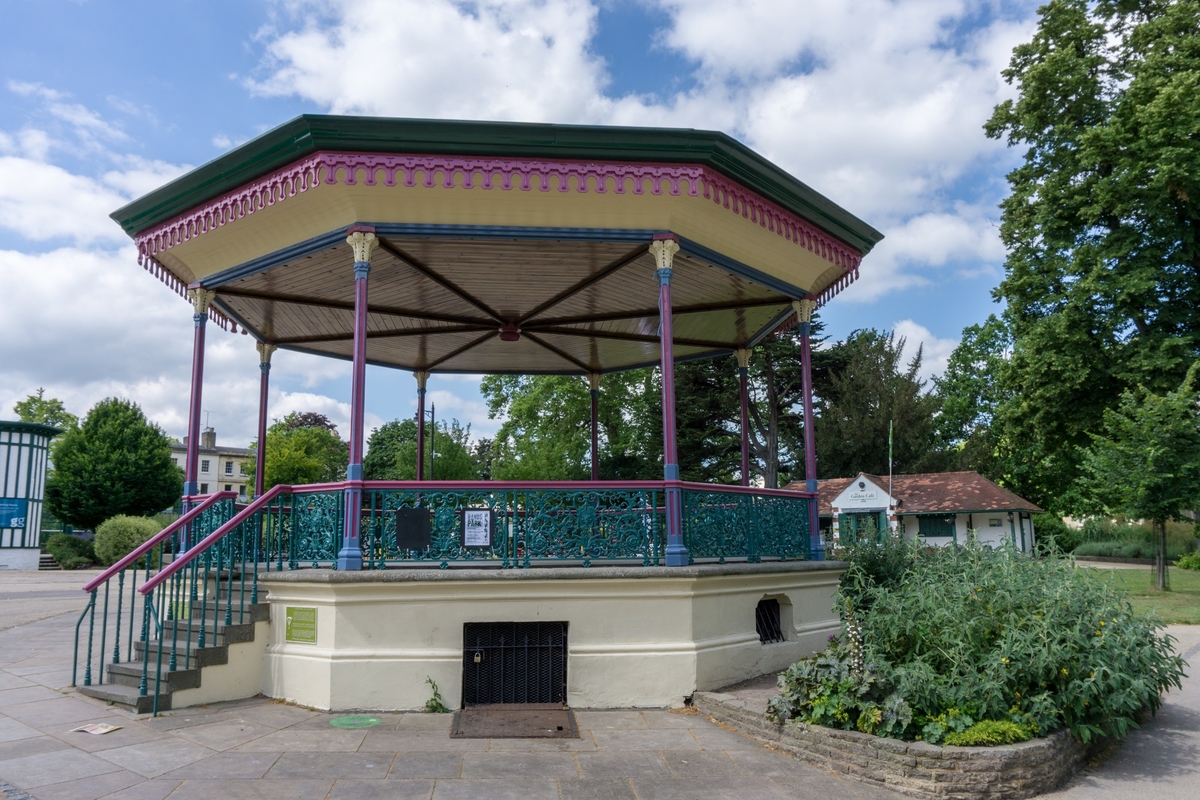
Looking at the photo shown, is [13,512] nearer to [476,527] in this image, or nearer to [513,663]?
[476,527]

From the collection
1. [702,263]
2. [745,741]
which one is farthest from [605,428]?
[745,741]

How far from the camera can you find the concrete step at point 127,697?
273 inches

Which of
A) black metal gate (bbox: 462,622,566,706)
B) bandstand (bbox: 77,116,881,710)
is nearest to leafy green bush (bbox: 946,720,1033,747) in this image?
bandstand (bbox: 77,116,881,710)

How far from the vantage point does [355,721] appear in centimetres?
691

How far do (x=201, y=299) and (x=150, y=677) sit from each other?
472cm

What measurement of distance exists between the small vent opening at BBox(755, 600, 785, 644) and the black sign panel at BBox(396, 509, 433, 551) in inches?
145

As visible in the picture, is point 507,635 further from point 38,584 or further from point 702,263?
point 38,584

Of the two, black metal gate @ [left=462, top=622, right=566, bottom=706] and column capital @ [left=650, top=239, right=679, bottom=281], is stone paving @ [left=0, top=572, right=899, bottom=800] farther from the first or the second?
column capital @ [left=650, top=239, right=679, bottom=281]

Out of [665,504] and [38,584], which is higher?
[665,504]

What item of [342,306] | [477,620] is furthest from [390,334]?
[477,620]

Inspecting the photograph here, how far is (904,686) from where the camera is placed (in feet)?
19.8

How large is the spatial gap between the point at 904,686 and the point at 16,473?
3838cm

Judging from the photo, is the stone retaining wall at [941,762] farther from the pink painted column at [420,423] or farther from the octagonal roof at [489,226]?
the pink painted column at [420,423]

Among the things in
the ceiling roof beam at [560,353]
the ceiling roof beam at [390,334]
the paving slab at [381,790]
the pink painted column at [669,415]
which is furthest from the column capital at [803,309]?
the paving slab at [381,790]
